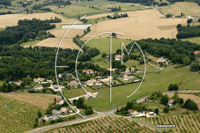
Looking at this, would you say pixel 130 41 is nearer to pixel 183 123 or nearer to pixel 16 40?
pixel 16 40

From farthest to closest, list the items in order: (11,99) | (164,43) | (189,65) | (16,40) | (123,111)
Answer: (16,40), (164,43), (189,65), (11,99), (123,111)

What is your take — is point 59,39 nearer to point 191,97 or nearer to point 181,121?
point 191,97

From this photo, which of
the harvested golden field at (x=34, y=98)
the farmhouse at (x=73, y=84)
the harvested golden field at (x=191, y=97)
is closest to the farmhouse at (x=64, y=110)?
the harvested golden field at (x=34, y=98)

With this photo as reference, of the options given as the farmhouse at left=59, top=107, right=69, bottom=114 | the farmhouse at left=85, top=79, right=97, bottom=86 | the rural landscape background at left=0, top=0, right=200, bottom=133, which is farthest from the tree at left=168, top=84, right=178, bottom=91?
the farmhouse at left=59, top=107, right=69, bottom=114

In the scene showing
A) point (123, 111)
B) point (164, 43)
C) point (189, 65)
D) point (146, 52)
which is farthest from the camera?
point (164, 43)

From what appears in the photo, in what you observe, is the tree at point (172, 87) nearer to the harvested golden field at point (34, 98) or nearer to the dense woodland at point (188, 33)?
the harvested golden field at point (34, 98)

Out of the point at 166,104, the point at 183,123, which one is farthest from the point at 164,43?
the point at 183,123
